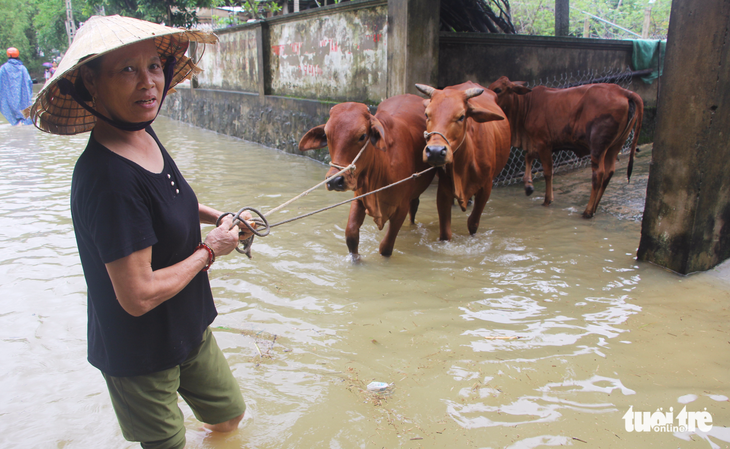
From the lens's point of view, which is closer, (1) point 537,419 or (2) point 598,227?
(1) point 537,419

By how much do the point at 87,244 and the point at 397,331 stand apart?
219 cm

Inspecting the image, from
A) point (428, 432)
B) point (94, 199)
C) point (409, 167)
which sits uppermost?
point (94, 199)

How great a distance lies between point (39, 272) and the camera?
4.30 m

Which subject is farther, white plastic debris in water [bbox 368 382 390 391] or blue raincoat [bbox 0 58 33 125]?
blue raincoat [bbox 0 58 33 125]

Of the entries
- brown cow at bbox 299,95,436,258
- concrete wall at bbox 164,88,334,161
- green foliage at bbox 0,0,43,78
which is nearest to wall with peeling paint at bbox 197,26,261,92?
concrete wall at bbox 164,88,334,161

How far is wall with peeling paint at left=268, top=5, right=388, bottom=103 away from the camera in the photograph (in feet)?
25.2

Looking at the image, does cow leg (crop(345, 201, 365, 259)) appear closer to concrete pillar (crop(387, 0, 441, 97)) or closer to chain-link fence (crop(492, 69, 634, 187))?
concrete pillar (crop(387, 0, 441, 97))

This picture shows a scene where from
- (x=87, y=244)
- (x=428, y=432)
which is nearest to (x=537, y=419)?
(x=428, y=432)

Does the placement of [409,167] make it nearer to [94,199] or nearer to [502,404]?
[502,404]

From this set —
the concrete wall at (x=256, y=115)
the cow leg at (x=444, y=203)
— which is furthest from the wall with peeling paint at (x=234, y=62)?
the cow leg at (x=444, y=203)

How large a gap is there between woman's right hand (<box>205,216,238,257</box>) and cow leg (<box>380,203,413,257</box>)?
2.70 meters

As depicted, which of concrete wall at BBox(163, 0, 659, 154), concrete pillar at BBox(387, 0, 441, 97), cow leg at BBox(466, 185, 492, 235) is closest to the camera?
cow leg at BBox(466, 185, 492, 235)

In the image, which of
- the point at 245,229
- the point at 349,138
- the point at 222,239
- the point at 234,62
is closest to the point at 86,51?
the point at 222,239

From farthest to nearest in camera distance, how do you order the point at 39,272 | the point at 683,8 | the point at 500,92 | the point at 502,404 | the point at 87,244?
the point at 500,92 < the point at 39,272 < the point at 683,8 < the point at 502,404 < the point at 87,244
